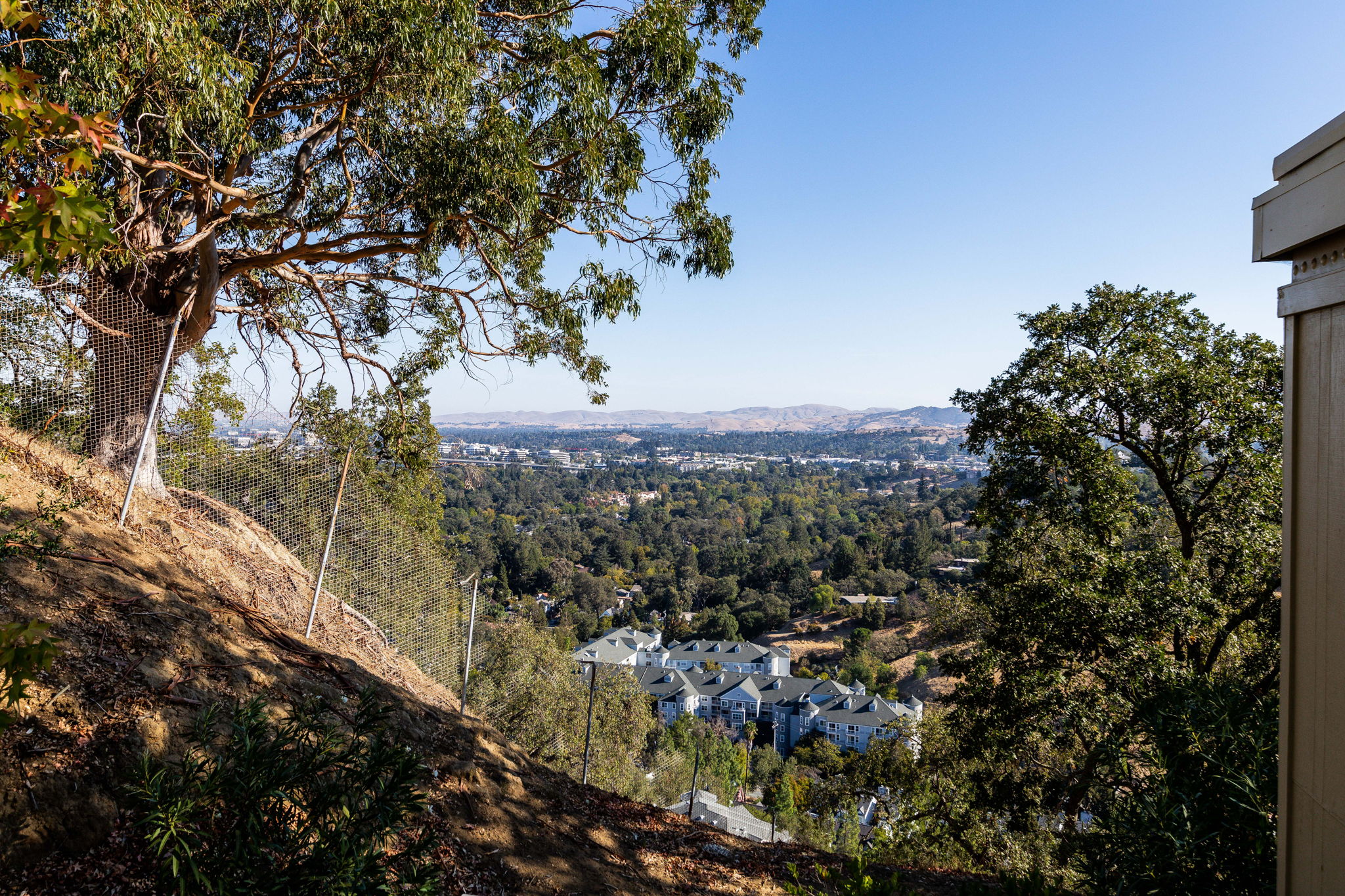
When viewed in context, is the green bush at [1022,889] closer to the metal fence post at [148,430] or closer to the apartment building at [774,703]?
the metal fence post at [148,430]

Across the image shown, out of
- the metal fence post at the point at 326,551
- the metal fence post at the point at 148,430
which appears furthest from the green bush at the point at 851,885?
the metal fence post at the point at 148,430

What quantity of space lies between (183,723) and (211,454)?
4.84 m

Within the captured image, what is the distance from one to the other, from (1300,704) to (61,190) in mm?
3759

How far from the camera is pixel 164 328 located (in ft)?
21.6

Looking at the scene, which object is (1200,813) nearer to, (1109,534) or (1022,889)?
(1022,889)

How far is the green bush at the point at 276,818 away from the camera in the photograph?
1948 millimetres

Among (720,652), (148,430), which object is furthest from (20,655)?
(720,652)

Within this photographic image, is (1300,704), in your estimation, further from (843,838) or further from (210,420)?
(843,838)

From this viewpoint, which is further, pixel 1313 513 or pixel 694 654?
pixel 694 654

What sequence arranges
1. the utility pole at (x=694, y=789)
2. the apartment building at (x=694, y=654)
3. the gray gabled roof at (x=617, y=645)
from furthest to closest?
the apartment building at (x=694, y=654)
the gray gabled roof at (x=617, y=645)
the utility pole at (x=694, y=789)

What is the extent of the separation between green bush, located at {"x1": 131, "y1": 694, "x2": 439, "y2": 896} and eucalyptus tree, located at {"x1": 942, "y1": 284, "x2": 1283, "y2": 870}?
5468 millimetres

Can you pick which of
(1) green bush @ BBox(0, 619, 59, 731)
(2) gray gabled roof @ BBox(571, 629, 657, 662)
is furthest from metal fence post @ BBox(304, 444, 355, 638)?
(2) gray gabled roof @ BBox(571, 629, 657, 662)

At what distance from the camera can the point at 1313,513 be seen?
2182 mm

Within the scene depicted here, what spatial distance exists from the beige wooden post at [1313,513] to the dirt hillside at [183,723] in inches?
128
